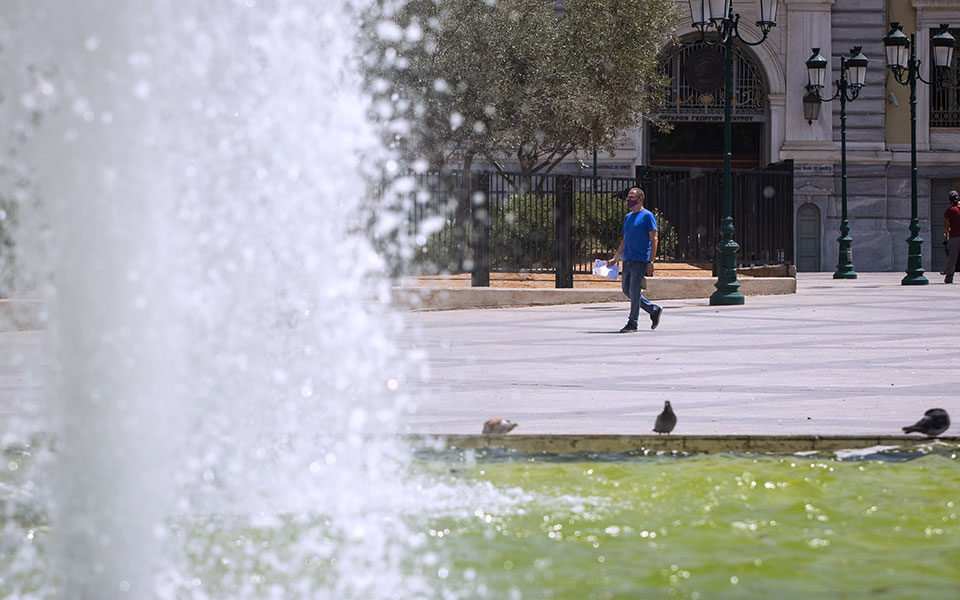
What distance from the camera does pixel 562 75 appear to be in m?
26.2

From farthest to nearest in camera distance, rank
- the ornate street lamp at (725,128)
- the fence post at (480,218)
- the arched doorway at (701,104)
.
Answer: the arched doorway at (701,104) < the fence post at (480,218) < the ornate street lamp at (725,128)

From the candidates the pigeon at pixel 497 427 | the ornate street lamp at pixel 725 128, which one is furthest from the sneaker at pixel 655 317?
the pigeon at pixel 497 427

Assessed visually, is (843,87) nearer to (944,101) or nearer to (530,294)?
(944,101)

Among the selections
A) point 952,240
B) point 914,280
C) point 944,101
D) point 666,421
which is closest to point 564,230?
point 914,280

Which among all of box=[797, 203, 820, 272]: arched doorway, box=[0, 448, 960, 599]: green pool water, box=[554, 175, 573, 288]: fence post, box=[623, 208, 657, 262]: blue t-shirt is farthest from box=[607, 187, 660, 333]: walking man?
box=[797, 203, 820, 272]: arched doorway

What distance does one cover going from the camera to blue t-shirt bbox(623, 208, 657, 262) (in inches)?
587

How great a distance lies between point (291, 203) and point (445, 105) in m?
19.8

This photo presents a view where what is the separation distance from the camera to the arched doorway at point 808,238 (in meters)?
34.3

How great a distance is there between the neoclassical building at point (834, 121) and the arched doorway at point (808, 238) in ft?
0.08

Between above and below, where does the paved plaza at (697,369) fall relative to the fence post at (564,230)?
below

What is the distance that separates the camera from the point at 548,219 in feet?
70.9

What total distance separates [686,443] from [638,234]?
8.75 m

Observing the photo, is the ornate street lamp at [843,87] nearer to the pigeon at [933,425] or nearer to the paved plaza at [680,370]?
the paved plaza at [680,370]

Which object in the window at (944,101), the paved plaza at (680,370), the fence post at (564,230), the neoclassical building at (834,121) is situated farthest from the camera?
the window at (944,101)
